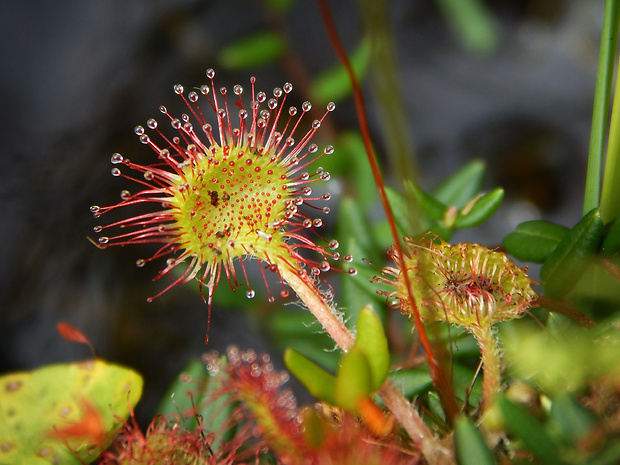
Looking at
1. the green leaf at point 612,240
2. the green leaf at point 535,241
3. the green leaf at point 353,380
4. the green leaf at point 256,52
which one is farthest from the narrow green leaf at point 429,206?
the green leaf at point 256,52

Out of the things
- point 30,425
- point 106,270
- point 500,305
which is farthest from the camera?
point 106,270

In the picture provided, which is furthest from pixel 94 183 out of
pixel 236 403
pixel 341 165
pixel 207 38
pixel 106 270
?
pixel 236 403

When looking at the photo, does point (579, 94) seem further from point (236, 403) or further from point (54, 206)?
point (54, 206)

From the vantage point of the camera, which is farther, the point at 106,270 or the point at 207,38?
the point at 207,38

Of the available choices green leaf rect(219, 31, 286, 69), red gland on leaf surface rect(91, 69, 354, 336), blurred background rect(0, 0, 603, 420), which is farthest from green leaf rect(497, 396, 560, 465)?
green leaf rect(219, 31, 286, 69)

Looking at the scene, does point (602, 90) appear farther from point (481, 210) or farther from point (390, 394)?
point (390, 394)

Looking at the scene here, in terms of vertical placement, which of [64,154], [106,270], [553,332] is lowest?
[553,332]

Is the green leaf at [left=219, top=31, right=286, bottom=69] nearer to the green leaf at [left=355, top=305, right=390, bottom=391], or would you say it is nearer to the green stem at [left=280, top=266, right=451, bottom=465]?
the green stem at [left=280, top=266, right=451, bottom=465]
